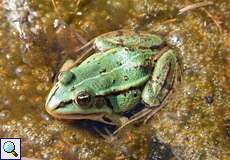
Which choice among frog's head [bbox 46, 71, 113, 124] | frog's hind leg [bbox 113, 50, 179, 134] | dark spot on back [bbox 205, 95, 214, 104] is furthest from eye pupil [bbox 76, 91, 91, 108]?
dark spot on back [bbox 205, 95, 214, 104]

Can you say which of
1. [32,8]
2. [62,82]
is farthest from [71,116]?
[32,8]

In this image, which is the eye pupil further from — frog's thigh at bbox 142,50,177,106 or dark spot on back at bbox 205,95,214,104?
dark spot on back at bbox 205,95,214,104

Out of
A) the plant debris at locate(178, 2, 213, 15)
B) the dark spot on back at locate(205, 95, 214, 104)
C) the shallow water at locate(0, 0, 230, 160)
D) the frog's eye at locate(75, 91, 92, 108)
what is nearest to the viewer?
the frog's eye at locate(75, 91, 92, 108)

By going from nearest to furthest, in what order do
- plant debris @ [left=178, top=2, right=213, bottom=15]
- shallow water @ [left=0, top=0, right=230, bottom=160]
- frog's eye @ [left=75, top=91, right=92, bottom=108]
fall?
frog's eye @ [left=75, top=91, right=92, bottom=108], shallow water @ [left=0, top=0, right=230, bottom=160], plant debris @ [left=178, top=2, right=213, bottom=15]

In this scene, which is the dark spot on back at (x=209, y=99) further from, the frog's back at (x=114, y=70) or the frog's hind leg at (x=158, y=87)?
the frog's back at (x=114, y=70)

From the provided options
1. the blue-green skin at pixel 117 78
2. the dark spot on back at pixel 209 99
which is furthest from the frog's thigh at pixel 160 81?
the dark spot on back at pixel 209 99

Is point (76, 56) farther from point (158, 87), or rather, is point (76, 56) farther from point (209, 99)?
point (209, 99)
